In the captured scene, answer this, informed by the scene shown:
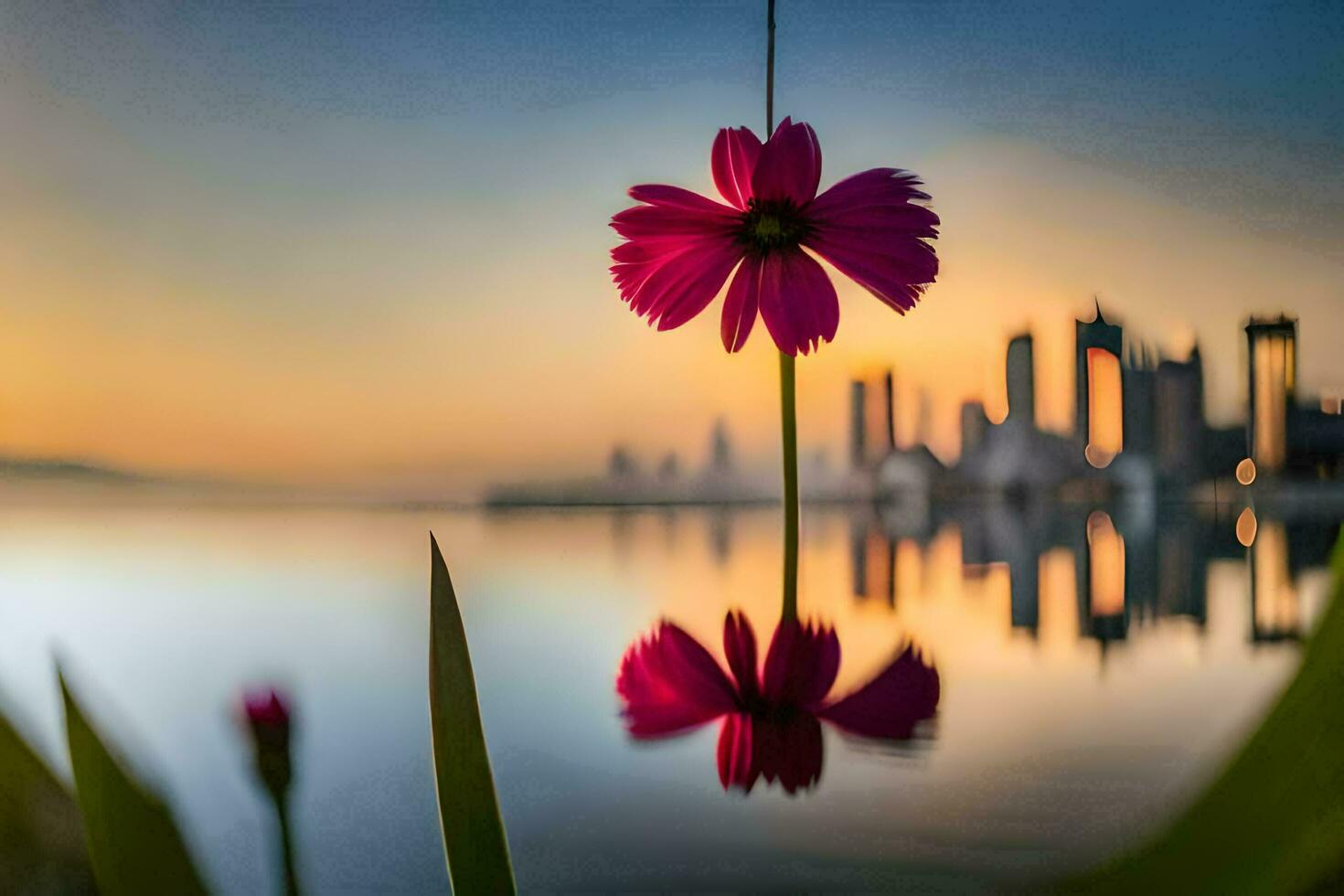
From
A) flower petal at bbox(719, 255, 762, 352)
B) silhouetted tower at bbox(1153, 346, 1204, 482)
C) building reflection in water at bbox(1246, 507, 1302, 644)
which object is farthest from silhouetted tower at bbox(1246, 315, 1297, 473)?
flower petal at bbox(719, 255, 762, 352)

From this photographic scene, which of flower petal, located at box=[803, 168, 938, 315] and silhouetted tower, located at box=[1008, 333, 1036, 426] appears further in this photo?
silhouetted tower, located at box=[1008, 333, 1036, 426]

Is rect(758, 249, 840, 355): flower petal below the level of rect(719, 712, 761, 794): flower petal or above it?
above

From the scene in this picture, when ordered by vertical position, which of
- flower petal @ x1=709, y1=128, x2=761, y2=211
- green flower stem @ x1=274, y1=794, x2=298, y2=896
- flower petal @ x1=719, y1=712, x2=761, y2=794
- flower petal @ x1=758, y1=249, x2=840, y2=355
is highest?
flower petal @ x1=709, y1=128, x2=761, y2=211

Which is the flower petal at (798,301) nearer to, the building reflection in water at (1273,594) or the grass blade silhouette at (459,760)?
the grass blade silhouette at (459,760)

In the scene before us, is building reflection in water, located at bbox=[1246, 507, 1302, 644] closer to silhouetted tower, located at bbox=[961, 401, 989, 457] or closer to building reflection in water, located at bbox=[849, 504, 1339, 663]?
building reflection in water, located at bbox=[849, 504, 1339, 663]

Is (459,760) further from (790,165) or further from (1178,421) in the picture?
(1178,421)

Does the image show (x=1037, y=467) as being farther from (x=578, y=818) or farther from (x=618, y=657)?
(x=618, y=657)

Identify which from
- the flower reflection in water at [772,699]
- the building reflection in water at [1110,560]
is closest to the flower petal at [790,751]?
the flower reflection in water at [772,699]
